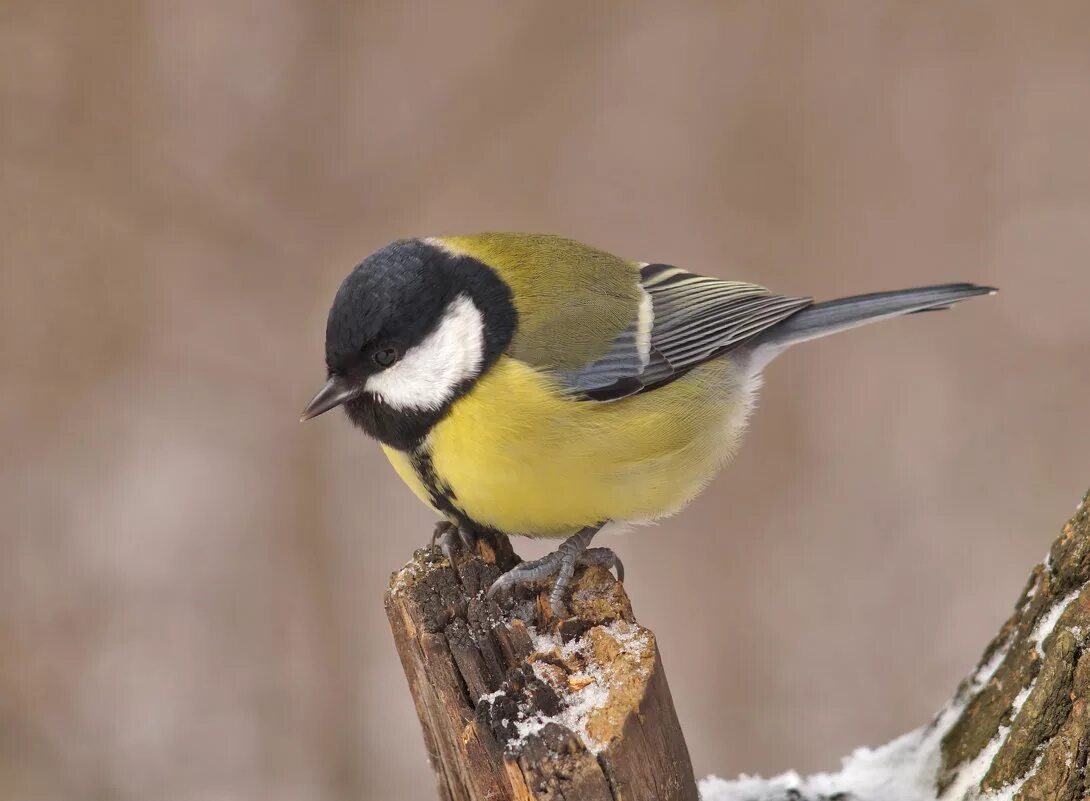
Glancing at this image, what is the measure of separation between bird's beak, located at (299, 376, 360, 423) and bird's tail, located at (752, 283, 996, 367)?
1.23m

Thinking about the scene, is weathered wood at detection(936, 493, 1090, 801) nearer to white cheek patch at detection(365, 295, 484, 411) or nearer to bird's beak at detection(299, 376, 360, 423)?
white cheek patch at detection(365, 295, 484, 411)

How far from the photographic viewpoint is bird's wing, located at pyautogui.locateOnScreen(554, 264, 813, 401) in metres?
2.60

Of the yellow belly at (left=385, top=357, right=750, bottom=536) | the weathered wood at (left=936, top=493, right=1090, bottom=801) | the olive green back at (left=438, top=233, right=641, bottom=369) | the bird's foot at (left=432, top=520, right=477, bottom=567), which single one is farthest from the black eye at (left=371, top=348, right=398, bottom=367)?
the weathered wood at (left=936, top=493, right=1090, bottom=801)

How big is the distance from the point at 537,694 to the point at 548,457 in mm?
674

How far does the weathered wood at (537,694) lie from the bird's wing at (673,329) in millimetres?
557

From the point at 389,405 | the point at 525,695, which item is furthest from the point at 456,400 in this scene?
the point at 525,695

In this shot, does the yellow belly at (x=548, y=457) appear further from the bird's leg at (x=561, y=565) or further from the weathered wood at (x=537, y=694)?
the weathered wood at (x=537, y=694)

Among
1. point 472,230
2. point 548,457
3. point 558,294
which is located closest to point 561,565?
point 548,457

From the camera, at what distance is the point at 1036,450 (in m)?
4.79

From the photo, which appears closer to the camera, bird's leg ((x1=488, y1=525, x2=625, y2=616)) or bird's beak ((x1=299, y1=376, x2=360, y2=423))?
bird's leg ((x1=488, y1=525, x2=625, y2=616))

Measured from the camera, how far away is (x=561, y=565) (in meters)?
2.30

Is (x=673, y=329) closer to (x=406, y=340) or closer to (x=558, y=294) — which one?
(x=558, y=294)

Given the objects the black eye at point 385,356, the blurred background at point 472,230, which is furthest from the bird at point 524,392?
the blurred background at point 472,230

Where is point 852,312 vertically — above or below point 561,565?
above
